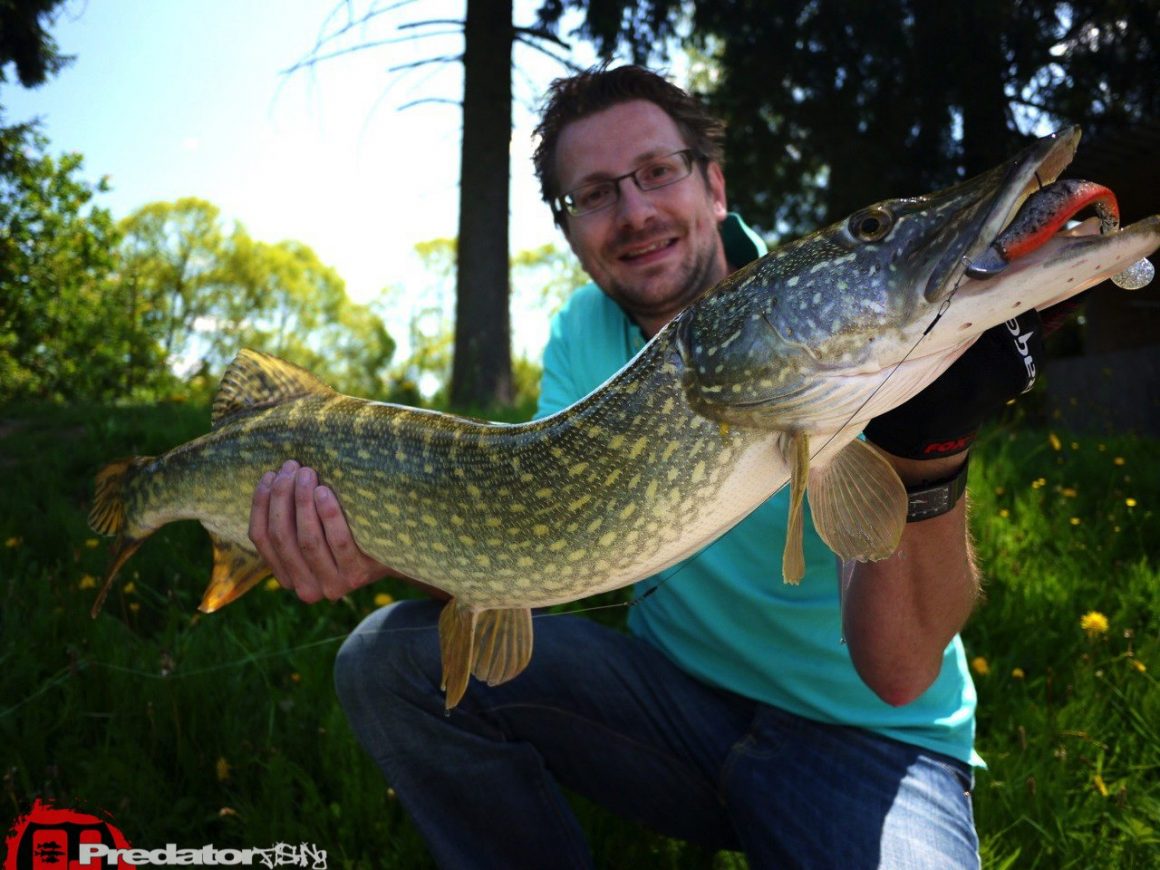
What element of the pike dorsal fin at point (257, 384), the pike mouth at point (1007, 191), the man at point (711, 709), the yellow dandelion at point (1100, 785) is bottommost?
the yellow dandelion at point (1100, 785)

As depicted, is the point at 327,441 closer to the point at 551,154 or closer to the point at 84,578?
the point at 551,154

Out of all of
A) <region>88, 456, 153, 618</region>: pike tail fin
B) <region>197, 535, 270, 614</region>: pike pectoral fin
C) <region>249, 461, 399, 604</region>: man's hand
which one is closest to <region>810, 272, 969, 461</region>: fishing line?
<region>249, 461, 399, 604</region>: man's hand

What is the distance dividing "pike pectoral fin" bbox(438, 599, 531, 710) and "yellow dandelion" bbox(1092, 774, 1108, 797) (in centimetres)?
131

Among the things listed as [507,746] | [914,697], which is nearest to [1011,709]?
[914,697]

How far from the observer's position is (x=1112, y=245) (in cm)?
93

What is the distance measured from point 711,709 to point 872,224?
1173mm

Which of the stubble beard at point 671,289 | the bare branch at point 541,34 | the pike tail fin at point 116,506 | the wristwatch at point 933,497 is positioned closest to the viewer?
the wristwatch at point 933,497

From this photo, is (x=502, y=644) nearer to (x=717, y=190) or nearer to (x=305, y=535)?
(x=305, y=535)

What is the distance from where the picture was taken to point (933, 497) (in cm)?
137

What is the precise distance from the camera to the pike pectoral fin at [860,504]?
124cm

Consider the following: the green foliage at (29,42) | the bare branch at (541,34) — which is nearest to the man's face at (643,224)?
the bare branch at (541,34)

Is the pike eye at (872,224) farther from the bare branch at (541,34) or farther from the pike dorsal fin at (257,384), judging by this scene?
the bare branch at (541,34)

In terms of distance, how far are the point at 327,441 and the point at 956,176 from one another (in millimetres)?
6939

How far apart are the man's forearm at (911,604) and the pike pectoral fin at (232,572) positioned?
1.27m
